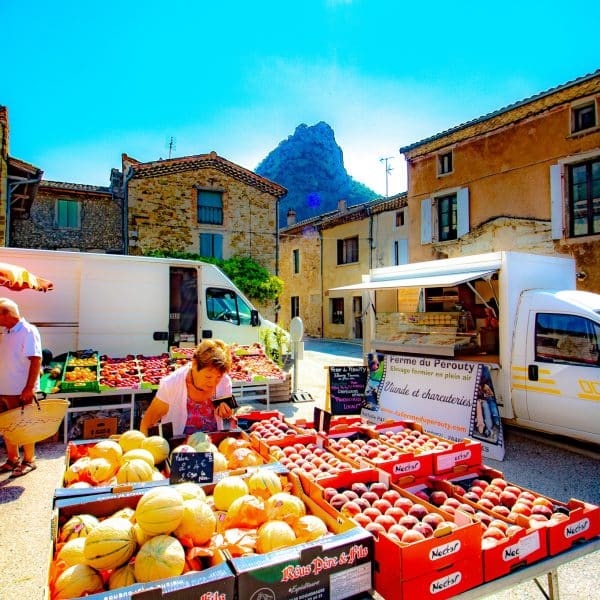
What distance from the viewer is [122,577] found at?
157cm

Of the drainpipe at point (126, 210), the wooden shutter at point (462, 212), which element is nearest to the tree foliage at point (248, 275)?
the drainpipe at point (126, 210)

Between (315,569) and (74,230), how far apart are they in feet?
72.7

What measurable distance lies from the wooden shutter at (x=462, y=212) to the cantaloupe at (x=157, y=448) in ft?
47.3

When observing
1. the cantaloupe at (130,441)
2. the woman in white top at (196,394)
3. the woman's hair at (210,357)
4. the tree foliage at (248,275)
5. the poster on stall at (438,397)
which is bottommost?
the poster on stall at (438,397)

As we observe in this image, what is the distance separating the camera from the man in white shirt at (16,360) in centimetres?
446

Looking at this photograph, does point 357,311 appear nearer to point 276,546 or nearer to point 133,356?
point 133,356

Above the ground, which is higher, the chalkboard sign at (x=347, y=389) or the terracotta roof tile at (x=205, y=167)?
the terracotta roof tile at (x=205, y=167)

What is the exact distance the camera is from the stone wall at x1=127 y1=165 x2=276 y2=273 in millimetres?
19203

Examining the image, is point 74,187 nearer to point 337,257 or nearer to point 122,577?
point 337,257

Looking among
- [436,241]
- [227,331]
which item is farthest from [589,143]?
[227,331]

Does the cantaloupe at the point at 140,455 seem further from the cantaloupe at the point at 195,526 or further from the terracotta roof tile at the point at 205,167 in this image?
the terracotta roof tile at the point at 205,167

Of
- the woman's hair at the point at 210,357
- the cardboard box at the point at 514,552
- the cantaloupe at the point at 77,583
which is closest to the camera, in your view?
the cantaloupe at the point at 77,583

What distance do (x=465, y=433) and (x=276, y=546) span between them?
15.3 feet

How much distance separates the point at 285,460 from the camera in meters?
2.79
